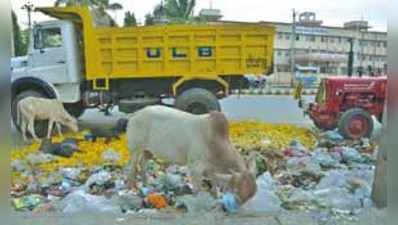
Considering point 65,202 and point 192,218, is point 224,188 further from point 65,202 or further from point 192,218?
point 65,202

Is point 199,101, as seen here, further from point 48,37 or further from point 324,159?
point 48,37

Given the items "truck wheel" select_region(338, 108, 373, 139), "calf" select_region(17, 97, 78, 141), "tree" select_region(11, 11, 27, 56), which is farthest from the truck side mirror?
"truck wheel" select_region(338, 108, 373, 139)

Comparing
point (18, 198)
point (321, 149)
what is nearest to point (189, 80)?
point (321, 149)

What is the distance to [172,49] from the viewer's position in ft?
13.3

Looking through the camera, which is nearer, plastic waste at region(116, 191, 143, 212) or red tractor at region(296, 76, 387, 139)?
red tractor at region(296, 76, 387, 139)

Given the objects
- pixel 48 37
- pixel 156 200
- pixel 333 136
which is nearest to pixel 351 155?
pixel 333 136

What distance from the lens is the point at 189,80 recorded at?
13.4 ft

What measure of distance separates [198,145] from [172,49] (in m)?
0.69

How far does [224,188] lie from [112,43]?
1.28 m

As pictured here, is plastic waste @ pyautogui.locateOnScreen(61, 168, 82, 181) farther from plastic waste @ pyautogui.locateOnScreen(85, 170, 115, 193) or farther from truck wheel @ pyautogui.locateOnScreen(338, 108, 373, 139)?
truck wheel @ pyautogui.locateOnScreen(338, 108, 373, 139)

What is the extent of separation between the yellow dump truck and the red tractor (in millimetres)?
483

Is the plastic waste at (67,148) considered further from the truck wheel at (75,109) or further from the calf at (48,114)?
Result: the truck wheel at (75,109)

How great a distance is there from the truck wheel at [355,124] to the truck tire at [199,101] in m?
0.92

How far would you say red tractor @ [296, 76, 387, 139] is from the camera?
13.2 ft
